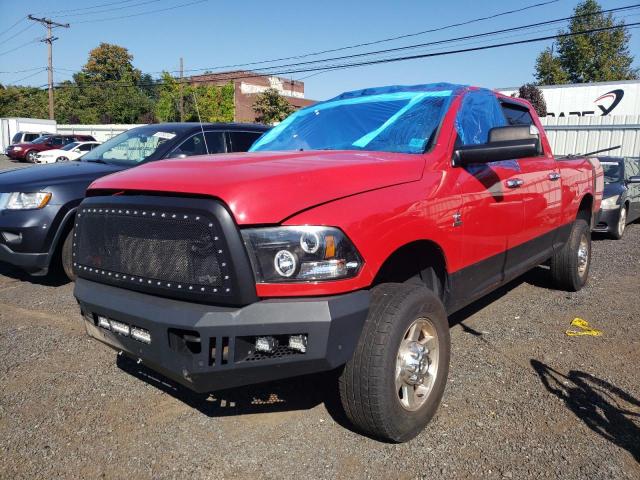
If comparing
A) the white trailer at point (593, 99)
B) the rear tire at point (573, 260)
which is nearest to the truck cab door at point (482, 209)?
the rear tire at point (573, 260)

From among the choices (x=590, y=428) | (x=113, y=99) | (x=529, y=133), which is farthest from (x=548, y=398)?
(x=113, y=99)

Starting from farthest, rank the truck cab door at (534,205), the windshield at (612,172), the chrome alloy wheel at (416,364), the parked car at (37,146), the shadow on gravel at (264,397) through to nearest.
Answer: the parked car at (37,146), the windshield at (612,172), the truck cab door at (534,205), the shadow on gravel at (264,397), the chrome alloy wheel at (416,364)

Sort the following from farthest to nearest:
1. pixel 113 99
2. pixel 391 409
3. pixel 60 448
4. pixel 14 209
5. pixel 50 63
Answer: pixel 113 99, pixel 50 63, pixel 14 209, pixel 60 448, pixel 391 409

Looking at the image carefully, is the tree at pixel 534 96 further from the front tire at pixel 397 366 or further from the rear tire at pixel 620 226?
the front tire at pixel 397 366

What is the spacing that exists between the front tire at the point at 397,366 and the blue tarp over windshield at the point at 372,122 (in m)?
1.08

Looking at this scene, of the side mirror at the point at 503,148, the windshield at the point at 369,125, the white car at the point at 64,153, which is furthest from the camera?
the white car at the point at 64,153

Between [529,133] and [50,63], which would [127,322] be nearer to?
[529,133]

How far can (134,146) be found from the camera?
616 cm

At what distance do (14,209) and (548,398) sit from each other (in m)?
4.89

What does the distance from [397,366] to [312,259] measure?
774mm

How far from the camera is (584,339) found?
167 inches

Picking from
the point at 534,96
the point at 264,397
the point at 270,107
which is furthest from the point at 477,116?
the point at 270,107

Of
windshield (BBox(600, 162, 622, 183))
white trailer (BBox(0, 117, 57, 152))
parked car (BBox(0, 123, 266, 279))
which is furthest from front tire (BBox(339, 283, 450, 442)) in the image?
white trailer (BBox(0, 117, 57, 152))

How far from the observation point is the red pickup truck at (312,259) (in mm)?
2250
